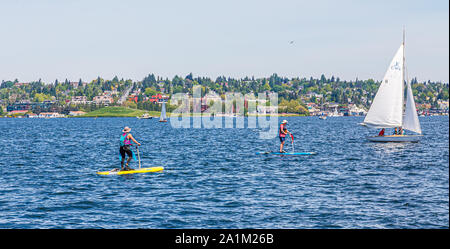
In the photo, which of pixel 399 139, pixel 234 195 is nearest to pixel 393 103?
pixel 399 139

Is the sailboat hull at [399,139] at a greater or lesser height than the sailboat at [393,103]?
lesser

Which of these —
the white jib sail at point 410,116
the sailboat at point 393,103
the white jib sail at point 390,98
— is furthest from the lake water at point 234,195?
the white jib sail at point 390,98

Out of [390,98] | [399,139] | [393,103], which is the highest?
[390,98]

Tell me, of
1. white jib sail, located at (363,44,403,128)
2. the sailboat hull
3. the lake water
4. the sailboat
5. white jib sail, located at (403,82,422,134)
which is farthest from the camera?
white jib sail, located at (363,44,403,128)

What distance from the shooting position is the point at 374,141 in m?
62.0

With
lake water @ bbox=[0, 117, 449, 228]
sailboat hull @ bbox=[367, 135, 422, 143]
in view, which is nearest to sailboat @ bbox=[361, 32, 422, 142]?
sailboat hull @ bbox=[367, 135, 422, 143]

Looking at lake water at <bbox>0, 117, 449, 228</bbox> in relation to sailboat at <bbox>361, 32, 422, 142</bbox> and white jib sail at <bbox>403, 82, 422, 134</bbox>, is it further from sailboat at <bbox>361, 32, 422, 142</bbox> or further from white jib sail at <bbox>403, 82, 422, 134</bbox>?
sailboat at <bbox>361, 32, 422, 142</bbox>

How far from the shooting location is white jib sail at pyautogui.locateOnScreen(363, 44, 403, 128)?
202 ft

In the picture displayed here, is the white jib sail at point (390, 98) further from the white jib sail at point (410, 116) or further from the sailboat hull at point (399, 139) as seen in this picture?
the sailboat hull at point (399, 139)

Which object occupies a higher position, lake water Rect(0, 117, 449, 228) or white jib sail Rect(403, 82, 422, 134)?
white jib sail Rect(403, 82, 422, 134)

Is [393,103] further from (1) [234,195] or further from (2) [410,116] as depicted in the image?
(1) [234,195]

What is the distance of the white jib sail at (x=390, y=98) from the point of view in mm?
61438

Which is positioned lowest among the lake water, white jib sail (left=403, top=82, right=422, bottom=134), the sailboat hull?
the lake water

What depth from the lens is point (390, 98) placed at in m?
62.1
